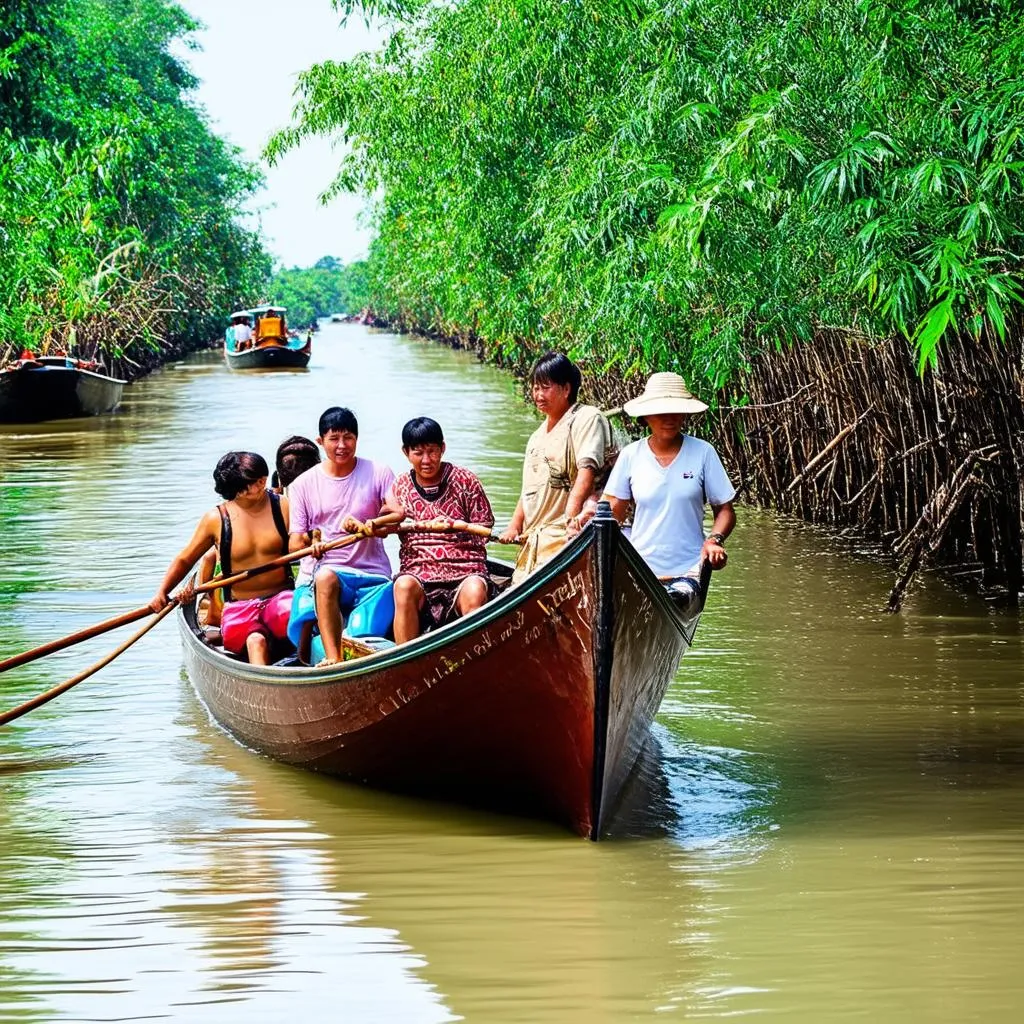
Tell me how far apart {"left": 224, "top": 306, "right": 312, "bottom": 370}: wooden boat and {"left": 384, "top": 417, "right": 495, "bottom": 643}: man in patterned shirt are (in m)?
35.4

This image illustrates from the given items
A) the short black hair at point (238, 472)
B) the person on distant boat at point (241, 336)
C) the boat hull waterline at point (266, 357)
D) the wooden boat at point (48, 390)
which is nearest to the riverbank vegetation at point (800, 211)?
the short black hair at point (238, 472)

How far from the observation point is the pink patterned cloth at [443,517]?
6742 millimetres

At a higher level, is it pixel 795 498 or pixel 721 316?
pixel 721 316

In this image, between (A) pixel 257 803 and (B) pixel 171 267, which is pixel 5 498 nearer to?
(A) pixel 257 803

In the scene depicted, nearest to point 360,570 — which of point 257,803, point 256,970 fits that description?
point 257,803

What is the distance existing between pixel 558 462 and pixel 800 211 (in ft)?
9.29

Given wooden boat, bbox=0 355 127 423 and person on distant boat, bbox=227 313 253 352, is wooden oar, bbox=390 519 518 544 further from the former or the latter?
person on distant boat, bbox=227 313 253 352

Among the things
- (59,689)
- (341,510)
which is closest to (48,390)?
(59,689)

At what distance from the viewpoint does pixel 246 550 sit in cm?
738

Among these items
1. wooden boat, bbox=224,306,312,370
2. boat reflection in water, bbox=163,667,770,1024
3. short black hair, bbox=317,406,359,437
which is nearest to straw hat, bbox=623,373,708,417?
short black hair, bbox=317,406,359,437

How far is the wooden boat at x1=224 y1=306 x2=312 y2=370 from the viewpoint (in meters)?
41.8

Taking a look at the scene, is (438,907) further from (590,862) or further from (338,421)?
(338,421)

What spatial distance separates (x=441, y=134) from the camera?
1606cm

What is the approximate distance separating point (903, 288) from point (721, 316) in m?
3.90
